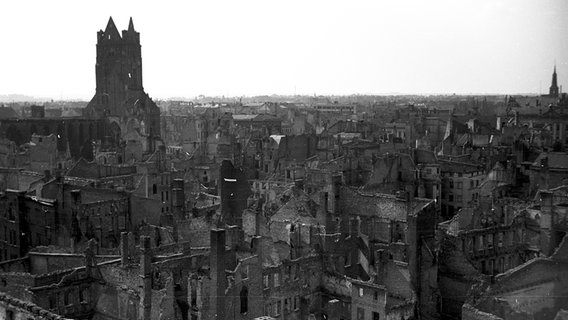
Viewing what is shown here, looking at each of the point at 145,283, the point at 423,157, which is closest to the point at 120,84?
the point at 423,157

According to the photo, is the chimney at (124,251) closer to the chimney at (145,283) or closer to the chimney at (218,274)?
the chimney at (145,283)

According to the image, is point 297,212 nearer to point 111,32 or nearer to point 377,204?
point 377,204

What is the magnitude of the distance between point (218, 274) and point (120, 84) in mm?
79185

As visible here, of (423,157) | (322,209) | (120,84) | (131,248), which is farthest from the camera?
(120,84)

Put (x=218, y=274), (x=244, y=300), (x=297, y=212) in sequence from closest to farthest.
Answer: (x=218, y=274) < (x=244, y=300) < (x=297, y=212)

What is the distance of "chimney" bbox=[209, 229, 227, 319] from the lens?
34.1 m

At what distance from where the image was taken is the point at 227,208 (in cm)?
5194

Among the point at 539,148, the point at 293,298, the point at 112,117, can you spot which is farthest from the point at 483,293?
the point at 112,117

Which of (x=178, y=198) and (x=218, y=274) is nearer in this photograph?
(x=218, y=274)

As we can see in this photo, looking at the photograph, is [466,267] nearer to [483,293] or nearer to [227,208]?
[483,293]

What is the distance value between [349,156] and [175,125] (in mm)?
83721

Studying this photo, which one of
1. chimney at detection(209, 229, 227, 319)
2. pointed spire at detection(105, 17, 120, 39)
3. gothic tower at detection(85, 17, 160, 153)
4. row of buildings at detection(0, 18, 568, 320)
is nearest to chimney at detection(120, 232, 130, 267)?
row of buildings at detection(0, 18, 568, 320)

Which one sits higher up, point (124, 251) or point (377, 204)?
point (377, 204)

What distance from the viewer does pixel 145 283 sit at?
34.5 meters
